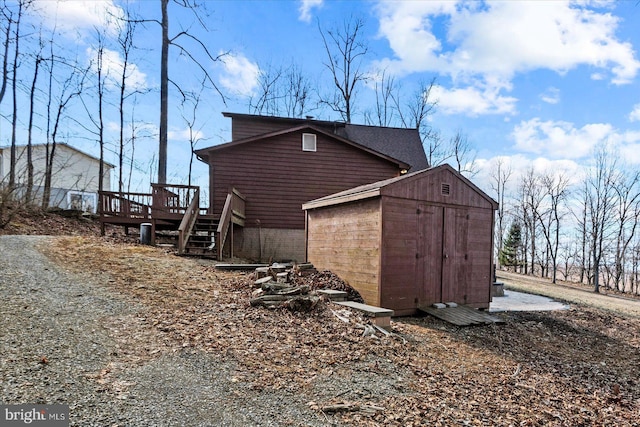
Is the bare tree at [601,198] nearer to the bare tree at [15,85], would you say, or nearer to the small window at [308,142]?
the small window at [308,142]

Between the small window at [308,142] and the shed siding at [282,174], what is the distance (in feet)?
0.49

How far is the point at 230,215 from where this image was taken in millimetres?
10312

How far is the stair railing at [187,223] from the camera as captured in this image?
943 centimetres

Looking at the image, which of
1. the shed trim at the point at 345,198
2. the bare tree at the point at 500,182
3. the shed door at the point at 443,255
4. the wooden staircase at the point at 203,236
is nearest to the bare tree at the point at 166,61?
the wooden staircase at the point at 203,236

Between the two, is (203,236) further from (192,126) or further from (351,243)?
(192,126)

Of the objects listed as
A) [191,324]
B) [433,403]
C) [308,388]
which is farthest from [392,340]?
[191,324]

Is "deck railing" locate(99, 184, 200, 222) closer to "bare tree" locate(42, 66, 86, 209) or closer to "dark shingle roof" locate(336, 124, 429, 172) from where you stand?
"bare tree" locate(42, 66, 86, 209)

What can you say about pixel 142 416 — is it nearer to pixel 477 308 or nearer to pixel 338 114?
pixel 477 308

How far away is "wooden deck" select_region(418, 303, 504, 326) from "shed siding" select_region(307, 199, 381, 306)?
1.26 meters

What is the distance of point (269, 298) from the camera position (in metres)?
5.69

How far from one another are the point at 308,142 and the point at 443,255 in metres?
7.78

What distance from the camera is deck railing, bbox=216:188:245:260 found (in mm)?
9521

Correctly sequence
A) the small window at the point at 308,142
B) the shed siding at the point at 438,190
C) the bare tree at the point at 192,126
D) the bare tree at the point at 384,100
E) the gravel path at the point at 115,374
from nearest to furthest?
the gravel path at the point at 115,374 < the shed siding at the point at 438,190 < the small window at the point at 308,142 < the bare tree at the point at 192,126 < the bare tree at the point at 384,100

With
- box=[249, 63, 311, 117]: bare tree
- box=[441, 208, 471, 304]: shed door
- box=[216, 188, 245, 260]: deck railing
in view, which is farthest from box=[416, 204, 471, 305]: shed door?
box=[249, 63, 311, 117]: bare tree
